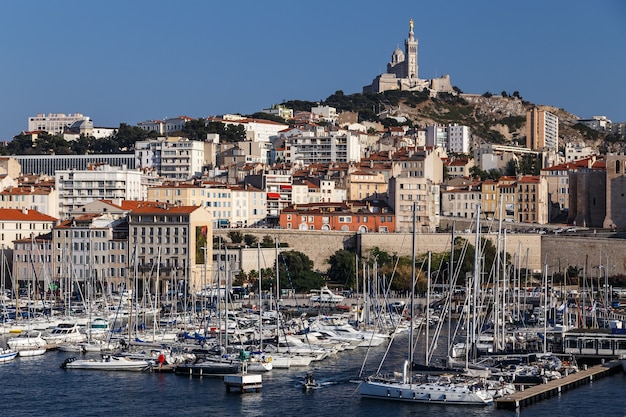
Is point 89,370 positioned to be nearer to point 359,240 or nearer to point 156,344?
point 156,344

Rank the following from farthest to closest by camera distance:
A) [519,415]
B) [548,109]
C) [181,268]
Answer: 1. [548,109]
2. [181,268]
3. [519,415]

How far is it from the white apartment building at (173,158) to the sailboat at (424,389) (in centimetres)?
4999

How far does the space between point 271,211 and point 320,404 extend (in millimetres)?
36843

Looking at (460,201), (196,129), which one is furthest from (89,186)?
(196,129)

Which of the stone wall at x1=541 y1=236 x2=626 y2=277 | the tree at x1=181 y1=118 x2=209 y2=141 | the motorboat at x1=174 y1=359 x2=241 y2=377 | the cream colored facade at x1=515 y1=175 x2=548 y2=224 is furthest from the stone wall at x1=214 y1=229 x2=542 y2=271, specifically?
the tree at x1=181 y1=118 x2=209 y2=141

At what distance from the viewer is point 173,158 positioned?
79938 millimetres

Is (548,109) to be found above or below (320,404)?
above

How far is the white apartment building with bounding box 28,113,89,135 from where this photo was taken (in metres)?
106

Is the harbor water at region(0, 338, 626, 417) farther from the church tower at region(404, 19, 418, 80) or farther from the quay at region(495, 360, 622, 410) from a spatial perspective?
the church tower at region(404, 19, 418, 80)

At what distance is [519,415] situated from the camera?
2903 centimetres

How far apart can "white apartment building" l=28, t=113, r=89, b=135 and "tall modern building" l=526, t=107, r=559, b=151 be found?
119 feet

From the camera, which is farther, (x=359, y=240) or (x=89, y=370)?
(x=359, y=240)

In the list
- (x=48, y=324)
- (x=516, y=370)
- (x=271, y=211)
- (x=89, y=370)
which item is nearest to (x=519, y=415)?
(x=516, y=370)

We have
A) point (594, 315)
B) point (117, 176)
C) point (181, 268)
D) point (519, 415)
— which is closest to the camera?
point (519, 415)
